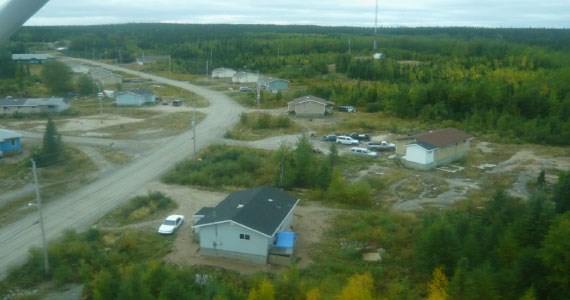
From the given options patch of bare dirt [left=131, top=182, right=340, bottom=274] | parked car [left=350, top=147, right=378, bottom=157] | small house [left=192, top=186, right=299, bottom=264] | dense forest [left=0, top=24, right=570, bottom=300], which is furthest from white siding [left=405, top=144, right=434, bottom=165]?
small house [left=192, top=186, right=299, bottom=264]

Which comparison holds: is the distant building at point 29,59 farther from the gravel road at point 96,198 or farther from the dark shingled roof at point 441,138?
the dark shingled roof at point 441,138

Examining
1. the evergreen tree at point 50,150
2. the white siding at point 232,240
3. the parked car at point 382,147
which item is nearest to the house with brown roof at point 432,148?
the parked car at point 382,147

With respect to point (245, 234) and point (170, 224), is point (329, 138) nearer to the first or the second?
point (170, 224)

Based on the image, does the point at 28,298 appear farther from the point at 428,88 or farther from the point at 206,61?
the point at 206,61

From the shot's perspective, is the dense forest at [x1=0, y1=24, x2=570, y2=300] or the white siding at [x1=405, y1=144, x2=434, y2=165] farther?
the white siding at [x1=405, y1=144, x2=434, y2=165]

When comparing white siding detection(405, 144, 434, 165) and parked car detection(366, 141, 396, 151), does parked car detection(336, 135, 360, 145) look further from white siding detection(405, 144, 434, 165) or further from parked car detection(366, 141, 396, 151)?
white siding detection(405, 144, 434, 165)

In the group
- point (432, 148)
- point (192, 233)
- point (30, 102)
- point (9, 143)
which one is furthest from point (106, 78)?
point (192, 233)

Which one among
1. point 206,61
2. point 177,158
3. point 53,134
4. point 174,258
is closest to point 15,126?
point 53,134
